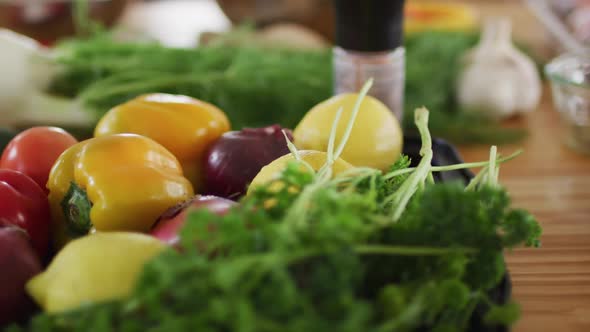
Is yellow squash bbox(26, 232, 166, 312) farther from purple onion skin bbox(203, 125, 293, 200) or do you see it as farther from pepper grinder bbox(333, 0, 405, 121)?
pepper grinder bbox(333, 0, 405, 121)

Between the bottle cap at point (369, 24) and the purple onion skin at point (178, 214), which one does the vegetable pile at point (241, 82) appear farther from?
the purple onion skin at point (178, 214)

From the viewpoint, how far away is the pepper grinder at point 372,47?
1000 mm

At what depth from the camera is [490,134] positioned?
124 centimetres

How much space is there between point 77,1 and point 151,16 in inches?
22.1

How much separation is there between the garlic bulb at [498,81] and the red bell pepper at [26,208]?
87cm

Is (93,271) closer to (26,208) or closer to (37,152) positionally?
(26,208)

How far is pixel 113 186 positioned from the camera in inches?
25.6

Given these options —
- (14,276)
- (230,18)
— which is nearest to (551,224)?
(14,276)

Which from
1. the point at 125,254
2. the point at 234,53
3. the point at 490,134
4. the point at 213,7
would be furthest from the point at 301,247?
the point at 213,7

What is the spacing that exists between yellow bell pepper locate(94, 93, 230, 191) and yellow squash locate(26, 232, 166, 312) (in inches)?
10.4

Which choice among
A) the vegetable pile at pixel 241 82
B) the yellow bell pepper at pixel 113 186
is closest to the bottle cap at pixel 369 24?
the vegetable pile at pixel 241 82

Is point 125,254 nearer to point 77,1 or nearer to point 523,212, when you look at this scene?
point 523,212

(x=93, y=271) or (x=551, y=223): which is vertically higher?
(x=93, y=271)

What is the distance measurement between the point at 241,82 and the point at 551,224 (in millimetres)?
553
